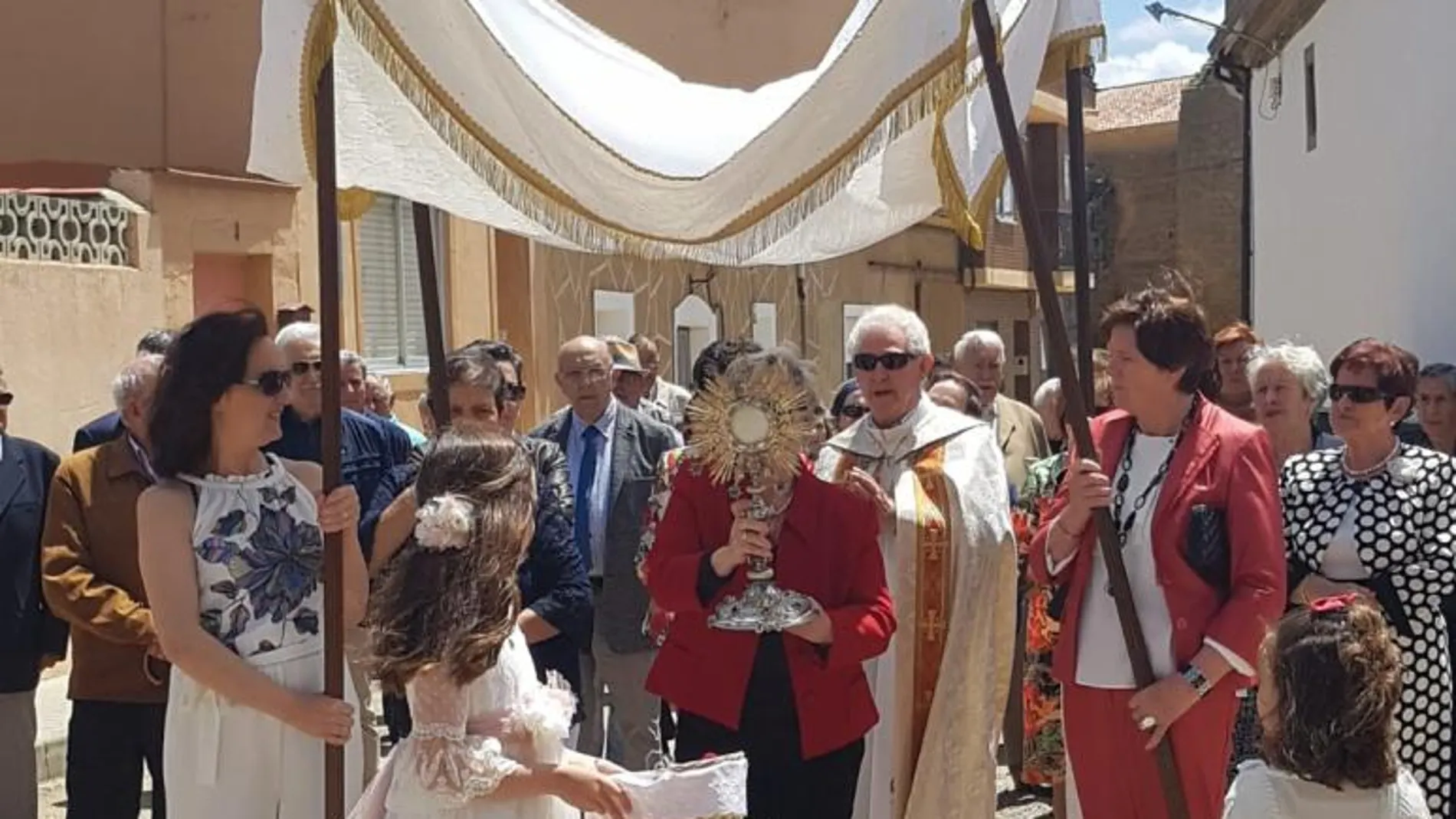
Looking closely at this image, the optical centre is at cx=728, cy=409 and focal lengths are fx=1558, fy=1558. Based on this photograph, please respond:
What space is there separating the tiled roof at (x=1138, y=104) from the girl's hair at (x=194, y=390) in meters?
32.3

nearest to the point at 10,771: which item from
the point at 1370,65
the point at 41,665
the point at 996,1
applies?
the point at 41,665

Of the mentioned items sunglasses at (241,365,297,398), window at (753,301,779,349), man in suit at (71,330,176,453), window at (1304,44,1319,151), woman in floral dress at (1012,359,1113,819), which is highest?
window at (1304,44,1319,151)

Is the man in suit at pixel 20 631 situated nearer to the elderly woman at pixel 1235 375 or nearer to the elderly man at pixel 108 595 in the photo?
the elderly man at pixel 108 595

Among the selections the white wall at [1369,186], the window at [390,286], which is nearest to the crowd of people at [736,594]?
the white wall at [1369,186]

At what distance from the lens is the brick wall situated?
28328mm

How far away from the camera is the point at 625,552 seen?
5.73 metres

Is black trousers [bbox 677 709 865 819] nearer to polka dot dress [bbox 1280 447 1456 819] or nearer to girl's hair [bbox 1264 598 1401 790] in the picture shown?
girl's hair [bbox 1264 598 1401 790]

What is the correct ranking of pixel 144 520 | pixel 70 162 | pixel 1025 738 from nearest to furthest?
pixel 144 520 → pixel 1025 738 → pixel 70 162

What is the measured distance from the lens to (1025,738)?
610 centimetres

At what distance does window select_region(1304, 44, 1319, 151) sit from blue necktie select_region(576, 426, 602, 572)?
9803mm

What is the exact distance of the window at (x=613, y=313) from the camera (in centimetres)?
1447

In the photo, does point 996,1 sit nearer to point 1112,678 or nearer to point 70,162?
point 1112,678

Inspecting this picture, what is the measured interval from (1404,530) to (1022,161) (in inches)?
69.2

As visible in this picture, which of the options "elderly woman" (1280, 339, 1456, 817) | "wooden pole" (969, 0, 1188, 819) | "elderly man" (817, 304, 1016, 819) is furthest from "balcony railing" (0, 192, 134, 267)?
"elderly woman" (1280, 339, 1456, 817)
